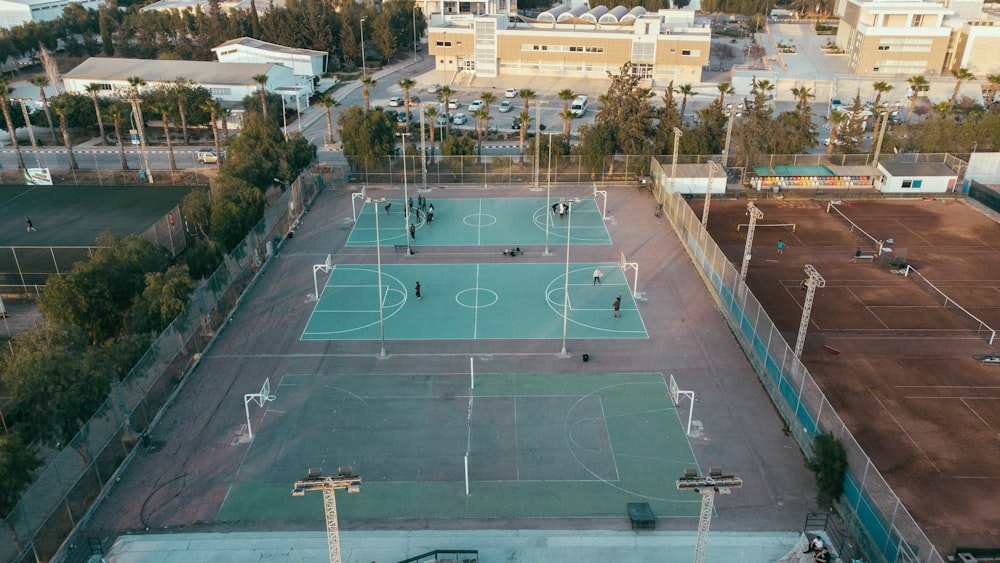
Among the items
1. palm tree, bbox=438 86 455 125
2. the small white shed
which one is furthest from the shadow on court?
the small white shed

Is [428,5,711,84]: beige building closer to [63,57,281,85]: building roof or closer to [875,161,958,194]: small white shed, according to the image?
[63,57,281,85]: building roof

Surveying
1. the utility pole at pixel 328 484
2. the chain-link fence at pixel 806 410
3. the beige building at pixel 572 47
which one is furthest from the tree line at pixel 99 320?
the beige building at pixel 572 47

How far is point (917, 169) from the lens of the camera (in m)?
Answer: 55.9

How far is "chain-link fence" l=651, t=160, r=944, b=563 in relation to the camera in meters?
21.2

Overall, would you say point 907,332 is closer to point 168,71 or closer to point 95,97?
point 95,97

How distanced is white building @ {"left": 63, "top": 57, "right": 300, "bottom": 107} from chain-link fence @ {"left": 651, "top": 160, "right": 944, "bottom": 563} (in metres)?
58.1

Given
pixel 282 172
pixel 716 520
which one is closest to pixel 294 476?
pixel 716 520

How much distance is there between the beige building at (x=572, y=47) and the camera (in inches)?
3558

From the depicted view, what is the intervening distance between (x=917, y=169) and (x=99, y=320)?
58124mm

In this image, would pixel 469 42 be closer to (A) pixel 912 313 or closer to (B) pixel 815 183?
(B) pixel 815 183

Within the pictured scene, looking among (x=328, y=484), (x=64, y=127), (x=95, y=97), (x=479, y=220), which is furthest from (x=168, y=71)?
(x=328, y=484)

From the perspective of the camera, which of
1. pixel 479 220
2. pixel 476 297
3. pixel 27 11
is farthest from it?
pixel 27 11

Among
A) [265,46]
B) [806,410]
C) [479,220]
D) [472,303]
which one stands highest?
[265,46]

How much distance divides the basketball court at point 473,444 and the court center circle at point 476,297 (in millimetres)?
6741
